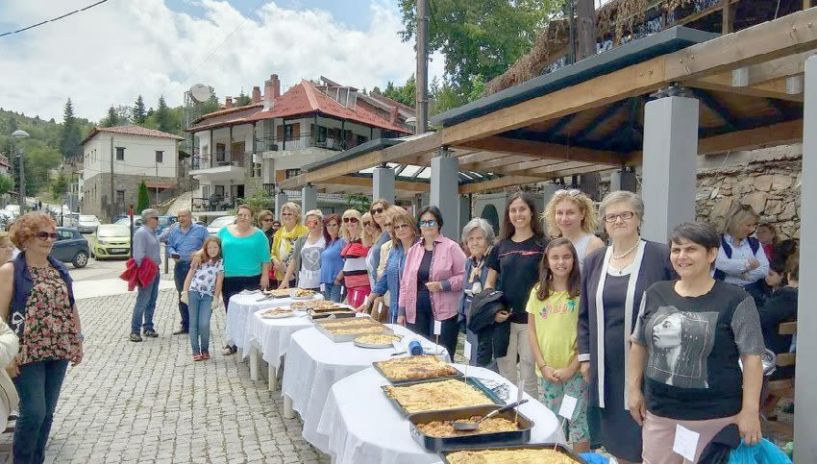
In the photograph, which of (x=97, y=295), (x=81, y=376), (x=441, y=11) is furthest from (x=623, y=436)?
(x=441, y=11)

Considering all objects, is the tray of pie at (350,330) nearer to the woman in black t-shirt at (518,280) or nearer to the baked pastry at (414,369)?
the baked pastry at (414,369)

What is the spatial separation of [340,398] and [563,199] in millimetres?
1762

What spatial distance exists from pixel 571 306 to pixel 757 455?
1.15m

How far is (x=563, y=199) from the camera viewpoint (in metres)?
3.48

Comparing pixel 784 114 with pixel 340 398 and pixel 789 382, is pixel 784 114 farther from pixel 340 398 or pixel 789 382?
pixel 340 398

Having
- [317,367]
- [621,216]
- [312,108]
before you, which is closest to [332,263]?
[317,367]

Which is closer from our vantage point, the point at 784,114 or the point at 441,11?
the point at 784,114

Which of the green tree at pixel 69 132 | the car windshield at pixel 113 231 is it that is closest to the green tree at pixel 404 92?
the car windshield at pixel 113 231

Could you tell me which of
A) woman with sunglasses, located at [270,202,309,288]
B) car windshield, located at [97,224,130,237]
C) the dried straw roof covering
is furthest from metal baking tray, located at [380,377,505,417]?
car windshield, located at [97,224,130,237]

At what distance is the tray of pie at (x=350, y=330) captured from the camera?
388cm

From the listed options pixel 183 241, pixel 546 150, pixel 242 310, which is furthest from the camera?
pixel 183 241

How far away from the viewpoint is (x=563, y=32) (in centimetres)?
1188

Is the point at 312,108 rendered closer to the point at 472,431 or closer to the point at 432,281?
the point at 432,281

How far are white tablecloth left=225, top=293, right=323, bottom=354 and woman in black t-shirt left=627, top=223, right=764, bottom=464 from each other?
13.2ft
